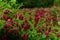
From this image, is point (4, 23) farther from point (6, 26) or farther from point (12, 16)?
point (12, 16)

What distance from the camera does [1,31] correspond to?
19.5 ft

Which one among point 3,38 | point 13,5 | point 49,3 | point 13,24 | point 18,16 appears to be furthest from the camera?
point 49,3

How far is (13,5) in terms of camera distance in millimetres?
8102

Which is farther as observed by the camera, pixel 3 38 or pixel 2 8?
pixel 2 8

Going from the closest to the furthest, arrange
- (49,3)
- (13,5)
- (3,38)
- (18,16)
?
(3,38)
(18,16)
(13,5)
(49,3)

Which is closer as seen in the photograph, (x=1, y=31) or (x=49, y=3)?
(x=1, y=31)

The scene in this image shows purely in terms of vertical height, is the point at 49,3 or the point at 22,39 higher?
the point at 22,39

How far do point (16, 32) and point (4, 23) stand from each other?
1.17 ft

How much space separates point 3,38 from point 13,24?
511 mm

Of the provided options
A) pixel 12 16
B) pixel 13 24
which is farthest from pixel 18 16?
pixel 13 24

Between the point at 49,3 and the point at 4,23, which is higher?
the point at 4,23

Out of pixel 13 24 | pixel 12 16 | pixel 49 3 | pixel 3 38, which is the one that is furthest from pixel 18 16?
pixel 49 3

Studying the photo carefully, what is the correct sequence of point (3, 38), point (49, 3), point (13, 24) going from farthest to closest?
1. point (49, 3)
2. point (13, 24)
3. point (3, 38)

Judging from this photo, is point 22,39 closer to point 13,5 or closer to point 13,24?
point 13,24
